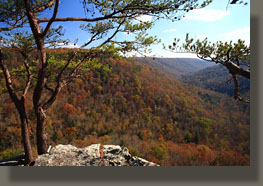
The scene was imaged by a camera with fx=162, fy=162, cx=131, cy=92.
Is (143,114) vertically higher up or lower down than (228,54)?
lower down

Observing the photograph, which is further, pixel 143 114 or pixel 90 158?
pixel 143 114

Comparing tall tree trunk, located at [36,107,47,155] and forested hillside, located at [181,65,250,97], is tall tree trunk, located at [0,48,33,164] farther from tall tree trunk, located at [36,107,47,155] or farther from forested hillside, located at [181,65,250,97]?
forested hillside, located at [181,65,250,97]

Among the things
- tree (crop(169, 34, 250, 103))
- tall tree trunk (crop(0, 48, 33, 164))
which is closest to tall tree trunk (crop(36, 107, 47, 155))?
tall tree trunk (crop(0, 48, 33, 164))

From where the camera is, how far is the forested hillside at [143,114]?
2570cm

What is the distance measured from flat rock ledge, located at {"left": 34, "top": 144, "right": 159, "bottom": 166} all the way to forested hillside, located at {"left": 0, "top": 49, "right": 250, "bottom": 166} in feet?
66.4

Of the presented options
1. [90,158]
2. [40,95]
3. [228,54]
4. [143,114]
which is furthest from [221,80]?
[143,114]

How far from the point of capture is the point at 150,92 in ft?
118

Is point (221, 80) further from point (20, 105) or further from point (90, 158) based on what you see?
point (20, 105)

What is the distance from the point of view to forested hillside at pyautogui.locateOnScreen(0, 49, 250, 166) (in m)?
25.7

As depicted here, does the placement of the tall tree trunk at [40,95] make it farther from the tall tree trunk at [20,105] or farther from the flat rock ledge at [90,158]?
the flat rock ledge at [90,158]

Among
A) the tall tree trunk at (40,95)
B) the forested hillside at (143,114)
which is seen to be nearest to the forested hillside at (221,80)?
the tall tree trunk at (40,95)

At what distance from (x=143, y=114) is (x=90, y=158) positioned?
106ft

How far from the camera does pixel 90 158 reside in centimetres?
197

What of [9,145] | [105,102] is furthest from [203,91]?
[9,145]
